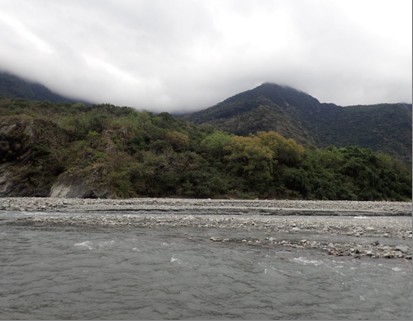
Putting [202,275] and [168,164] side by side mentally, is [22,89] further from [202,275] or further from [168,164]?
[202,275]

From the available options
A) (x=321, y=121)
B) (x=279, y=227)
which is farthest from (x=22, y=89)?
(x=279, y=227)

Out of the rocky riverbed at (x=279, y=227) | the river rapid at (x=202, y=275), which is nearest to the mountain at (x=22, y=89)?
the rocky riverbed at (x=279, y=227)

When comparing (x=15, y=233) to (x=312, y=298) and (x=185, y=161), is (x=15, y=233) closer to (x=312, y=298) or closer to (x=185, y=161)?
(x=312, y=298)

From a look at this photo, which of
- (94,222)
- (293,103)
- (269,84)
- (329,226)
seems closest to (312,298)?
(329,226)

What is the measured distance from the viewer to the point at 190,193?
52219 millimetres

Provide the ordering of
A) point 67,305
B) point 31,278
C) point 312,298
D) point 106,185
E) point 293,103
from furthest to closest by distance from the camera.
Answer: point 293,103 → point 106,185 → point 31,278 → point 312,298 → point 67,305

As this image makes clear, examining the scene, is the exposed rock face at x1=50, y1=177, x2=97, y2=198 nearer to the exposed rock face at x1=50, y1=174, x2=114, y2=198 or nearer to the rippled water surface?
the exposed rock face at x1=50, y1=174, x2=114, y2=198

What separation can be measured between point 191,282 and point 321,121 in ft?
495

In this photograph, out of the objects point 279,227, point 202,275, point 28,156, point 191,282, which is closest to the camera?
point 191,282

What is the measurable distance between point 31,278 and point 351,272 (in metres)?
9.49

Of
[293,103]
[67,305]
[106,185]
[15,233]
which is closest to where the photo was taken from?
[67,305]

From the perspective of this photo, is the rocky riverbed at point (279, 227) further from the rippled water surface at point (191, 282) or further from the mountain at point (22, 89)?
the mountain at point (22, 89)

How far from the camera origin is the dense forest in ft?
169

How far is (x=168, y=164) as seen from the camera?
55875mm
